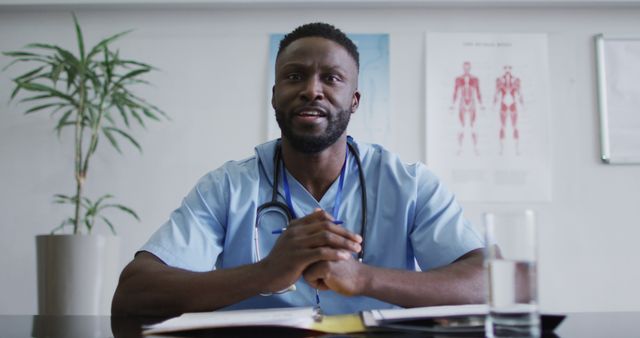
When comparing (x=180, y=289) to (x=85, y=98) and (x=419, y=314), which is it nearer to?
(x=419, y=314)

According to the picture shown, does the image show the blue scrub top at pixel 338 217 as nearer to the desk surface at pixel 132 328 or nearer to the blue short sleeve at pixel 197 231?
the blue short sleeve at pixel 197 231

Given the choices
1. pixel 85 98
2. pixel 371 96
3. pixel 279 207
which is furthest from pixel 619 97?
pixel 85 98

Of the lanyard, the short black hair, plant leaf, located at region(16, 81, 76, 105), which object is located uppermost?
plant leaf, located at region(16, 81, 76, 105)

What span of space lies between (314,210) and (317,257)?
29 centimetres

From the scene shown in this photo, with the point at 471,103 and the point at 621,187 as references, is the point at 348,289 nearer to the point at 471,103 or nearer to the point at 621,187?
the point at 471,103

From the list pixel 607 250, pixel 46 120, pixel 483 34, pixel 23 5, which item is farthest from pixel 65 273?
pixel 607 250

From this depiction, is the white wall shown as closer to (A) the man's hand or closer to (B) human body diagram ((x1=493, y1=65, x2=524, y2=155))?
(B) human body diagram ((x1=493, y1=65, x2=524, y2=155))

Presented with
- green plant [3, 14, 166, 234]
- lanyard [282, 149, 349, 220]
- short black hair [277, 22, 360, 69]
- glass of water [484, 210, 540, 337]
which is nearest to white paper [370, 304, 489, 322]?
glass of water [484, 210, 540, 337]

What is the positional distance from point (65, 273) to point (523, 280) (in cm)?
196

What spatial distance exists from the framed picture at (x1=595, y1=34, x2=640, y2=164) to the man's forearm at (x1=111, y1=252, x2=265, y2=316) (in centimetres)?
191

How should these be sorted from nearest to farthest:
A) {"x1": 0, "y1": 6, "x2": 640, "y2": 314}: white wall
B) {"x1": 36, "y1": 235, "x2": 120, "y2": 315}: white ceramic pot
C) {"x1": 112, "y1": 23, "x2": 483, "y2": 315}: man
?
1. {"x1": 112, "y1": 23, "x2": 483, "y2": 315}: man
2. {"x1": 36, "y1": 235, "x2": 120, "y2": 315}: white ceramic pot
3. {"x1": 0, "y1": 6, "x2": 640, "y2": 314}: white wall

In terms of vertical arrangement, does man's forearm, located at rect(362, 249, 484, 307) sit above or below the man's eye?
below

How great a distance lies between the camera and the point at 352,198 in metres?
1.47

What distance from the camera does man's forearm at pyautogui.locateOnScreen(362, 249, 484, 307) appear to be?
113 centimetres
